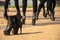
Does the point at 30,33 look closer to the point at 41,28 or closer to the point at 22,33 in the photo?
the point at 22,33

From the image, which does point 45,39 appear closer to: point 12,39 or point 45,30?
point 12,39

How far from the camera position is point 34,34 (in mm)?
7363

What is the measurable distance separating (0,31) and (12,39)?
1.25 m

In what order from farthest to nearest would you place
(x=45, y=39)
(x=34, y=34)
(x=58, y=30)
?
(x=58, y=30) → (x=34, y=34) → (x=45, y=39)

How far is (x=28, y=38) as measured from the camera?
6875 millimetres

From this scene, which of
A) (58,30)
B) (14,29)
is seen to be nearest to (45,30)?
(58,30)

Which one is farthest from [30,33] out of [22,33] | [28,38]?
[28,38]

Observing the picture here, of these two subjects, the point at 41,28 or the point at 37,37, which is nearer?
the point at 37,37

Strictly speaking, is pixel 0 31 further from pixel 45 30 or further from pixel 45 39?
pixel 45 39

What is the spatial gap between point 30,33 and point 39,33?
0.21 metres

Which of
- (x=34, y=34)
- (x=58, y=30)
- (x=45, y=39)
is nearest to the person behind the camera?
(x=45, y=39)

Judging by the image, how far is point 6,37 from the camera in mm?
7062

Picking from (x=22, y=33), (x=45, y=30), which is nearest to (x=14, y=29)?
(x=22, y=33)

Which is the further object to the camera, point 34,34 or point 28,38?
point 34,34
